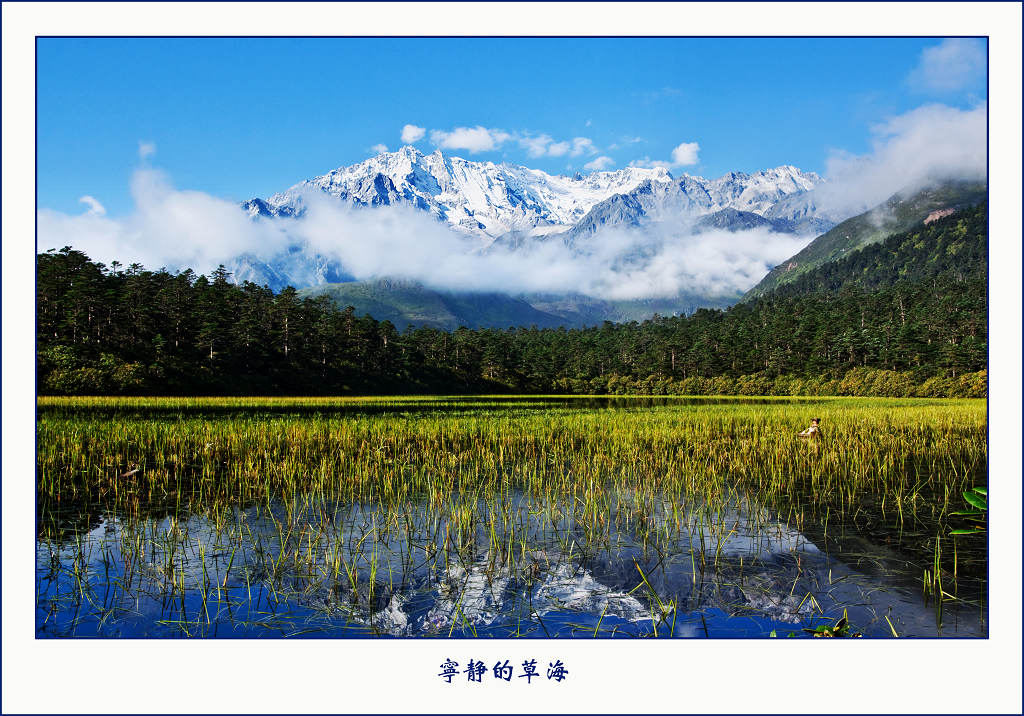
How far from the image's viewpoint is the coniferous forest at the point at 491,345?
123 feet

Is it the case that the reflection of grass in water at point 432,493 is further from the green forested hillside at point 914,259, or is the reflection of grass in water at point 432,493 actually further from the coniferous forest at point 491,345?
the green forested hillside at point 914,259

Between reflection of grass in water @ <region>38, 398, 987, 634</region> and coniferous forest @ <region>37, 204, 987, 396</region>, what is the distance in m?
3.73

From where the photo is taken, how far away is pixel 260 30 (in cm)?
544

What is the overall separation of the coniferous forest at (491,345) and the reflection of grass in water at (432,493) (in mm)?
3731

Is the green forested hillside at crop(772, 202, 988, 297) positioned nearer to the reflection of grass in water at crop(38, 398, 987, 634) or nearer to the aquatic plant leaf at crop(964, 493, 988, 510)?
the reflection of grass in water at crop(38, 398, 987, 634)

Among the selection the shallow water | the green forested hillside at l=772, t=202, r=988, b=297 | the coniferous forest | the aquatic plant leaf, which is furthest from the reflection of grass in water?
the green forested hillside at l=772, t=202, r=988, b=297

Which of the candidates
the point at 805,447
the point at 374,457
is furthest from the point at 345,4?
the point at 805,447

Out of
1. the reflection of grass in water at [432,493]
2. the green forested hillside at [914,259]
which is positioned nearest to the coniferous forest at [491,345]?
the green forested hillside at [914,259]

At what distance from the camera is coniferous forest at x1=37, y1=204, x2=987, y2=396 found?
3753 centimetres

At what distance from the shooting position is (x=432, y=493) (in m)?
10.3

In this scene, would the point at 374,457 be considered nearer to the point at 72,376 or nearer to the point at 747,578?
the point at 747,578

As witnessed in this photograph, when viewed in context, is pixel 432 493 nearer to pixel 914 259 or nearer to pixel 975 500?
pixel 975 500

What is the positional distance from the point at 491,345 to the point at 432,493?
95.3 metres
